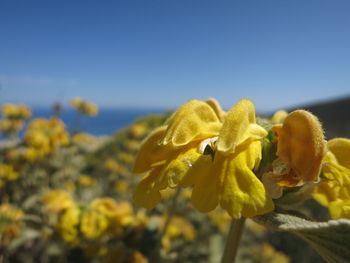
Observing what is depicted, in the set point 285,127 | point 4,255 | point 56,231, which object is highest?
point 285,127

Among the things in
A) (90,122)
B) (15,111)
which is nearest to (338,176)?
(15,111)

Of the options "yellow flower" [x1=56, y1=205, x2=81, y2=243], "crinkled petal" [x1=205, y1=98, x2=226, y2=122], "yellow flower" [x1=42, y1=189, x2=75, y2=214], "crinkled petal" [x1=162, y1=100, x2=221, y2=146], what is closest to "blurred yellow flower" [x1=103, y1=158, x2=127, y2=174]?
"yellow flower" [x1=42, y1=189, x2=75, y2=214]

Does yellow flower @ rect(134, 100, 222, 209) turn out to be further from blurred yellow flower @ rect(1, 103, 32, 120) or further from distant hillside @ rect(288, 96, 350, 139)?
distant hillside @ rect(288, 96, 350, 139)

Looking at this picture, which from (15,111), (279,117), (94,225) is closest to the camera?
(279,117)

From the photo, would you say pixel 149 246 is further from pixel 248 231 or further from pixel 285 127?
pixel 248 231

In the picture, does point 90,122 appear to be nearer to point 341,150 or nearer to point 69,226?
point 69,226

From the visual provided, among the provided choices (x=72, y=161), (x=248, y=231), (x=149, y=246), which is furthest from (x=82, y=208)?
(x=248, y=231)
